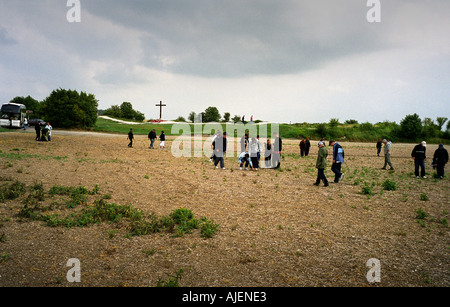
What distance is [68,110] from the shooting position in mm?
61188

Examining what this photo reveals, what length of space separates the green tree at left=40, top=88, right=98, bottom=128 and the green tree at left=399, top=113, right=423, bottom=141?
79.9m

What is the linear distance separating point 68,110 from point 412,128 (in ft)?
280

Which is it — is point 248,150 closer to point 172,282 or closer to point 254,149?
point 254,149

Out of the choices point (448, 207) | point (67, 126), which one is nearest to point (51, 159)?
point (448, 207)

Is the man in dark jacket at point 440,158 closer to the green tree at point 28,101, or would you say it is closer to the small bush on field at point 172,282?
the small bush on field at point 172,282

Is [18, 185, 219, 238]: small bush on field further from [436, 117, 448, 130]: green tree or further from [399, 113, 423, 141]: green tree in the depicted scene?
[436, 117, 448, 130]: green tree

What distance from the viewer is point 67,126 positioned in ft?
201

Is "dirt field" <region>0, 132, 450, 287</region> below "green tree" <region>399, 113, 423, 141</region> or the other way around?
below

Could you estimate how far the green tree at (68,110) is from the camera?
60969 mm

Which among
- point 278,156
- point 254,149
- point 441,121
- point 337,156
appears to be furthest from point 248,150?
point 441,121

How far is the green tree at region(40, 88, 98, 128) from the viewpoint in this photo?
2400 inches

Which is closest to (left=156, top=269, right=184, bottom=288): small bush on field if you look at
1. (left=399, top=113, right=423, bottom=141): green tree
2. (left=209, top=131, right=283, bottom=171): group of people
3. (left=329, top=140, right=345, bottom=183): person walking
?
(left=329, top=140, right=345, bottom=183): person walking
